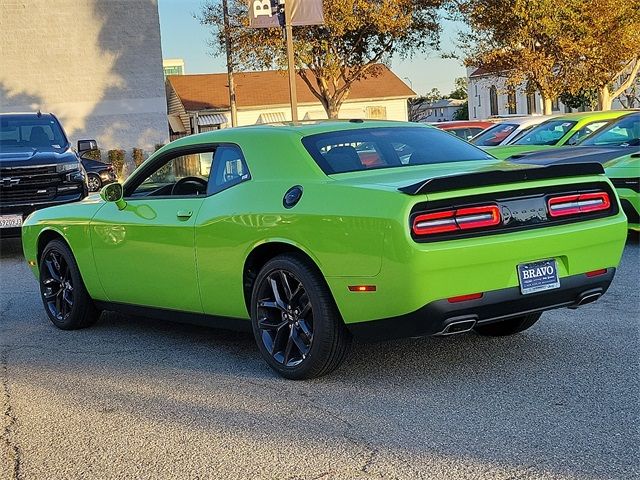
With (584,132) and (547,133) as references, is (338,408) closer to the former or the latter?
(584,132)

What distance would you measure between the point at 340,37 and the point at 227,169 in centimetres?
3153

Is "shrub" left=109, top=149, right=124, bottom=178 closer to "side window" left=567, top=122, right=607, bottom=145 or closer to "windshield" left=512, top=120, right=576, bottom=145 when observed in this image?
"windshield" left=512, top=120, right=576, bottom=145

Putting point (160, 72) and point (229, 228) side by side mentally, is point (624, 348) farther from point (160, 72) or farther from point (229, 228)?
point (160, 72)

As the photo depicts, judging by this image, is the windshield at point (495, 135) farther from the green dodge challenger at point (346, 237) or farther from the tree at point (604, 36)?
the tree at point (604, 36)

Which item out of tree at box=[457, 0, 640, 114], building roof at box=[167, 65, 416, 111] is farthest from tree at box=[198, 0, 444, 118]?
building roof at box=[167, 65, 416, 111]

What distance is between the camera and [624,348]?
570 centimetres

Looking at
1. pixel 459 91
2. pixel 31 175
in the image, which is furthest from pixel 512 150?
pixel 459 91

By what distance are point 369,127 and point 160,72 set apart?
3220 cm

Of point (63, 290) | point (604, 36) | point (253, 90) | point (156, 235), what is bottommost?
point (63, 290)

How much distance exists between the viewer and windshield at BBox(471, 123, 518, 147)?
16297 mm

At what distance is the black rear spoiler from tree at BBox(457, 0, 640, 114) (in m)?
27.4

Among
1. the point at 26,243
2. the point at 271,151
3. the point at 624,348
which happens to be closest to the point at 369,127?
the point at 271,151

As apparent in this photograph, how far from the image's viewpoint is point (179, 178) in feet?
21.2

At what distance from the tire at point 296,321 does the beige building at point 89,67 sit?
32.1 metres
